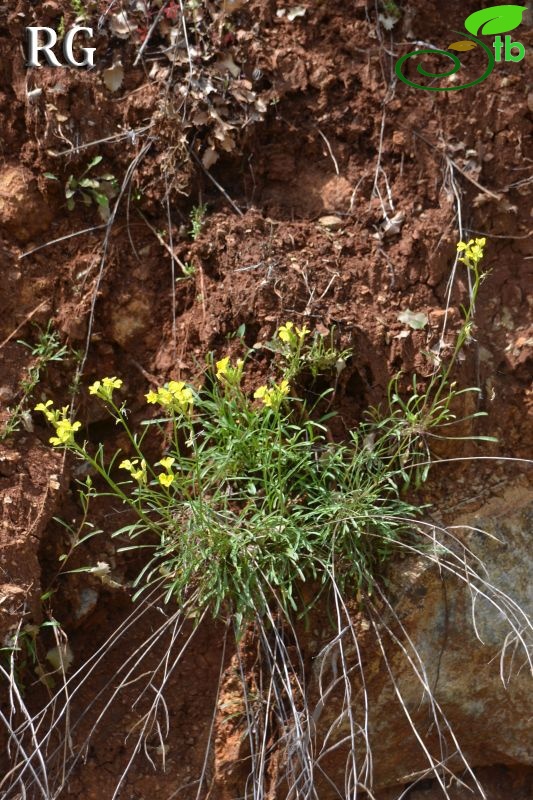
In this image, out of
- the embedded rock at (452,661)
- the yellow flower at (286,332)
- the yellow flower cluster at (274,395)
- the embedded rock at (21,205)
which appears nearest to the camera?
the yellow flower cluster at (274,395)

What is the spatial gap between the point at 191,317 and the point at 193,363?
0.19m

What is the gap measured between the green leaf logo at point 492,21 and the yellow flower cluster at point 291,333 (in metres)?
1.47

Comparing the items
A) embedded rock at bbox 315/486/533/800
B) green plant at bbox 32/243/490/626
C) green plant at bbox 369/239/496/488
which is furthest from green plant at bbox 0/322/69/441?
embedded rock at bbox 315/486/533/800

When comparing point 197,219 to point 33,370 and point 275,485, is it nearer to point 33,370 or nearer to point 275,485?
point 33,370

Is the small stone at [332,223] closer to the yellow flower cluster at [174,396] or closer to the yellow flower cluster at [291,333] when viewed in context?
the yellow flower cluster at [291,333]

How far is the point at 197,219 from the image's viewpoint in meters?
3.62

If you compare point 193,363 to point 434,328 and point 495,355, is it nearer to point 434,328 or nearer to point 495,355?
point 434,328

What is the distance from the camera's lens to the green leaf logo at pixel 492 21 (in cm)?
380

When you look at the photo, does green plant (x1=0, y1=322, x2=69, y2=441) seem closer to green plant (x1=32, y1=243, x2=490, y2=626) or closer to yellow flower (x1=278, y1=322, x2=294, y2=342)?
green plant (x1=32, y1=243, x2=490, y2=626)

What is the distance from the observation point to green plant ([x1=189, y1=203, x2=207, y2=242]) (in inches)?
142

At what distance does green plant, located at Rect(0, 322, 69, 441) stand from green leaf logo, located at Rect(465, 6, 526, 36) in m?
2.03

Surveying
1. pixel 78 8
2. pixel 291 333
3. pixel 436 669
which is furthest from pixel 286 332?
pixel 78 8

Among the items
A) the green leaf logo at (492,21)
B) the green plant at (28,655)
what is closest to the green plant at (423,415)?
the green leaf logo at (492,21)

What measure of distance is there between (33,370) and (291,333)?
962 mm
